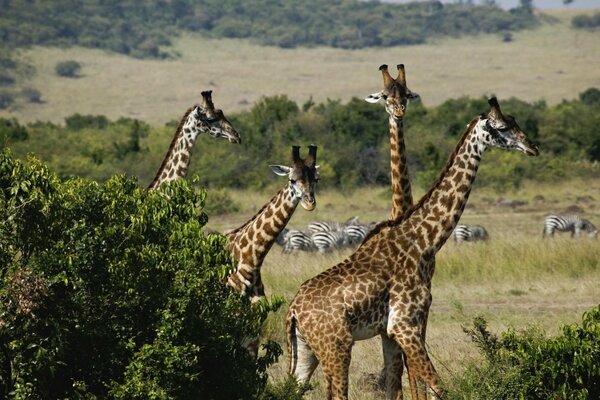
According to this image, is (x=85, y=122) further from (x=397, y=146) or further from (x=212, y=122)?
(x=397, y=146)

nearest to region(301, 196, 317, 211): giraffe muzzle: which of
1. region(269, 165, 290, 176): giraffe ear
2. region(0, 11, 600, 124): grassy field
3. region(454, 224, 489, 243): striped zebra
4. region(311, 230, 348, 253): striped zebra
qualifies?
region(269, 165, 290, 176): giraffe ear

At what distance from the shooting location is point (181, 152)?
11.7 meters

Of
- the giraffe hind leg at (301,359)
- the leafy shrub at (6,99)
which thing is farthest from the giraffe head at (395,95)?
the leafy shrub at (6,99)

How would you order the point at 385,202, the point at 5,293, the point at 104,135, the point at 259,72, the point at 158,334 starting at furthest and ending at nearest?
the point at 259,72 < the point at 104,135 < the point at 385,202 < the point at 158,334 < the point at 5,293

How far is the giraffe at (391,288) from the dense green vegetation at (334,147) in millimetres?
21118

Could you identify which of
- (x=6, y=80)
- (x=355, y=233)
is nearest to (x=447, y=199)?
(x=355, y=233)

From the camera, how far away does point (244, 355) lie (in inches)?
317

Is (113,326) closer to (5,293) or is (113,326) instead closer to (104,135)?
(5,293)

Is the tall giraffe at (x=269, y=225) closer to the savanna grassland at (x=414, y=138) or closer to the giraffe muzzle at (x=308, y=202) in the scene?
the giraffe muzzle at (x=308, y=202)

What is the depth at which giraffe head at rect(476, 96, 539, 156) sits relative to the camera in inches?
375

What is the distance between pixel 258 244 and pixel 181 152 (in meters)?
2.30

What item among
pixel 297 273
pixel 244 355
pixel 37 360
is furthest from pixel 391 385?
pixel 297 273

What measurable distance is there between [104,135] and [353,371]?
3158cm

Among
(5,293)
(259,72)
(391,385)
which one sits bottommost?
(259,72)
